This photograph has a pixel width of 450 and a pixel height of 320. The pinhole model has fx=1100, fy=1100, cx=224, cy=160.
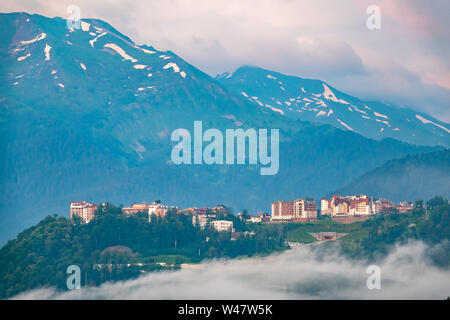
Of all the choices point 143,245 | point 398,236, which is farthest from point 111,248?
point 398,236

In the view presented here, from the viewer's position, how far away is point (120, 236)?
7539 inches

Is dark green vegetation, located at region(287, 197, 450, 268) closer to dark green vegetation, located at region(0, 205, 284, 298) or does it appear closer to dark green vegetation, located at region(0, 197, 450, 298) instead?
dark green vegetation, located at region(0, 197, 450, 298)

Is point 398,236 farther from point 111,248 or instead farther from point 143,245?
point 111,248

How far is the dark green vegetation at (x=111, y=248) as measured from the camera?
570 ft

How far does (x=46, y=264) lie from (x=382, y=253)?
182 feet

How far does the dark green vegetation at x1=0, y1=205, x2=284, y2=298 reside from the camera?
173750 millimetres

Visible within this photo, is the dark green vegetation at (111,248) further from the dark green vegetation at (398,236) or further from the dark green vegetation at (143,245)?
the dark green vegetation at (398,236)

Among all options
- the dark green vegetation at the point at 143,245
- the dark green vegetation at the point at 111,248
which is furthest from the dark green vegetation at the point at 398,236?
the dark green vegetation at the point at 111,248

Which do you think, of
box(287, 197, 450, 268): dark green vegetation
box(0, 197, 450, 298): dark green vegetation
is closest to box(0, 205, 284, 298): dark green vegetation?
box(0, 197, 450, 298): dark green vegetation

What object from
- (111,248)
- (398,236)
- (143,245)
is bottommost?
(111,248)

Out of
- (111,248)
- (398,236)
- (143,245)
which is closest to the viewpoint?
(111,248)

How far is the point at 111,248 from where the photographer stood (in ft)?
610
